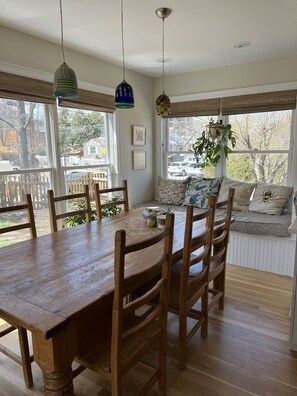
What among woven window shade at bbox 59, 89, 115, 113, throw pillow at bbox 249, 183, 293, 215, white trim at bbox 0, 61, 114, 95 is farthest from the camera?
throw pillow at bbox 249, 183, 293, 215

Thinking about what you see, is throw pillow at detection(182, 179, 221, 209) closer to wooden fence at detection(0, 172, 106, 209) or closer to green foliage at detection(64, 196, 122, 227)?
green foliage at detection(64, 196, 122, 227)

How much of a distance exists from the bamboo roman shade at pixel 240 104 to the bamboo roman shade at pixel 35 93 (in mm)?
1331

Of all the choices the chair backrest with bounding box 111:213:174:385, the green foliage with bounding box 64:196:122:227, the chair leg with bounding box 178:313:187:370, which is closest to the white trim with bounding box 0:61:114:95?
the green foliage with bounding box 64:196:122:227

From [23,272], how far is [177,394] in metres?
1.09

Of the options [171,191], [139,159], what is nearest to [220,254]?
[171,191]

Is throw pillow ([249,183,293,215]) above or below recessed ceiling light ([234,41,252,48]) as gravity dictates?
below

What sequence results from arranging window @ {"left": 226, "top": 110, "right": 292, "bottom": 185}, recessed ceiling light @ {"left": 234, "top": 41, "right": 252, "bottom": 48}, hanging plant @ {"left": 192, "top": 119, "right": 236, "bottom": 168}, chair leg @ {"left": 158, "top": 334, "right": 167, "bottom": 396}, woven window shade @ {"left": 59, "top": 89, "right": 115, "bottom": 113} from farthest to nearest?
hanging plant @ {"left": 192, "top": 119, "right": 236, "bottom": 168} < window @ {"left": 226, "top": 110, "right": 292, "bottom": 185} < woven window shade @ {"left": 59, "top": 89, "right": 115, "bottom": 113} < recessed ceiling light @ {"left": 234, "top": 41, "right": 252, "bottom": 48} < chair leg @ {"left": 158, "top": 334, "right": 167, "bottom": 396}

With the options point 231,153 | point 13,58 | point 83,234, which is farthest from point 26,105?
point 231,153

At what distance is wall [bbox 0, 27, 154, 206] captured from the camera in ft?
8.56

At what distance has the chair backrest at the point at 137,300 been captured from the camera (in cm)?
106

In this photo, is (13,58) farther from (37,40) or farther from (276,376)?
(276,376)

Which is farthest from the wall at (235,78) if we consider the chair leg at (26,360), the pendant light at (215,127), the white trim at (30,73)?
the chair leg at (26,360)

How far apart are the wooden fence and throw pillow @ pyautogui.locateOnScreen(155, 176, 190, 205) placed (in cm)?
126

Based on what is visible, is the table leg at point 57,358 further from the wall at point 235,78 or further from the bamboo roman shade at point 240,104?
the wall at point 235,78
